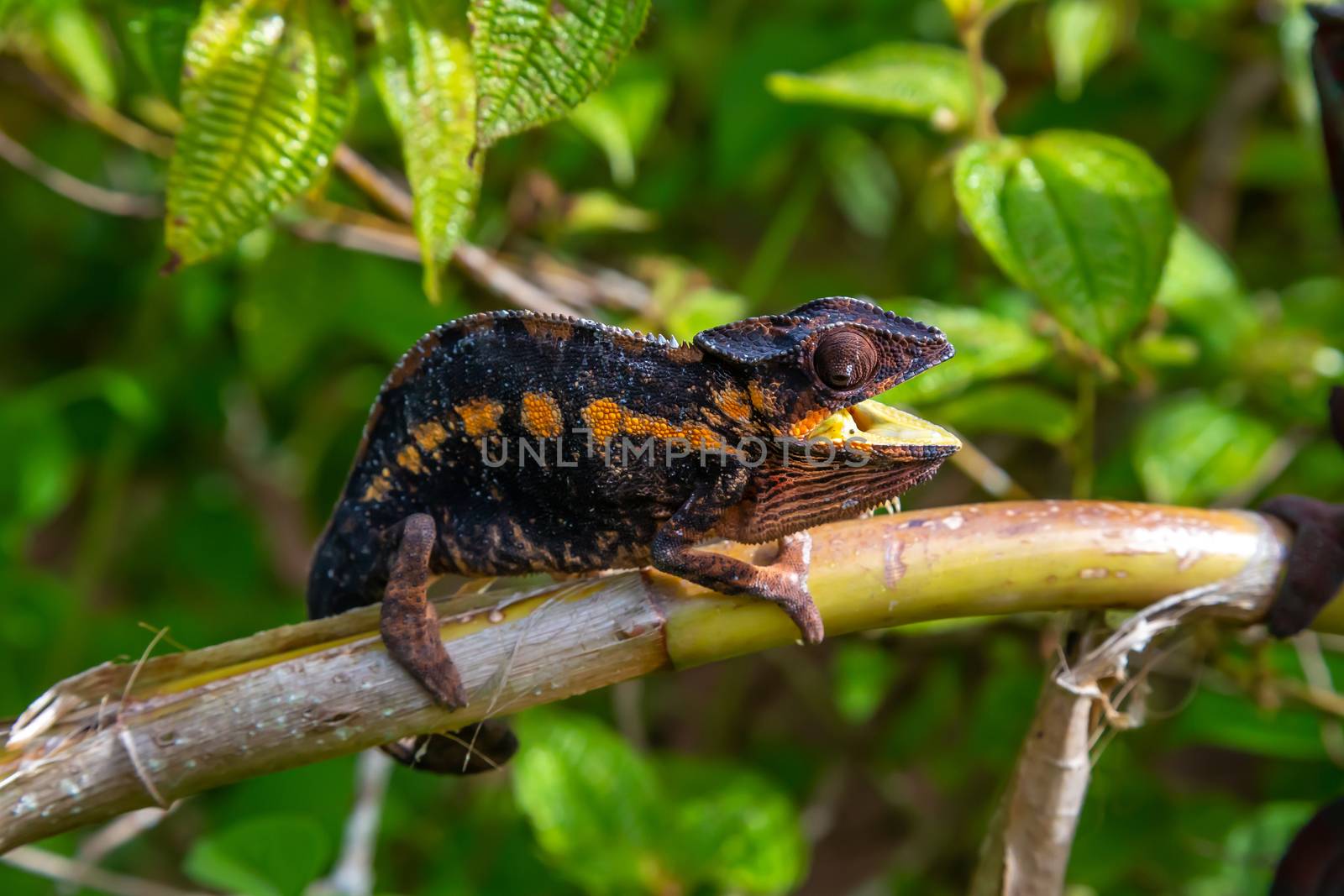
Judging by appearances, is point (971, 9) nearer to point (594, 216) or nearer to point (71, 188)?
point (594, 216)

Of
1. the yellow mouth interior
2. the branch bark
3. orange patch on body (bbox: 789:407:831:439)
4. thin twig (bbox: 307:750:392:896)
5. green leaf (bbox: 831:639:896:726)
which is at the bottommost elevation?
green leaf (bbox: 831:639:896:726)

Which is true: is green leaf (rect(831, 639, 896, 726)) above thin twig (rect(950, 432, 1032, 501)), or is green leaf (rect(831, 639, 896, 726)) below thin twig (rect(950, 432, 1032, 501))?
below

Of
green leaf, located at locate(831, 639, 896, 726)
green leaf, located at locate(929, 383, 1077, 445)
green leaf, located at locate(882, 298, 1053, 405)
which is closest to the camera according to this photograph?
green leaf, located at locate(882, 298, 1053, 405)

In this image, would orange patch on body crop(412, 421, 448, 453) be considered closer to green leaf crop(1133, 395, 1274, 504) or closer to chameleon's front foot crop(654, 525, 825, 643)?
chameleon's front foot crop(654, 525, 825, 643)

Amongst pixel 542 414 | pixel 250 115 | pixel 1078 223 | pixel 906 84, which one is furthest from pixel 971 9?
pixel 250 115

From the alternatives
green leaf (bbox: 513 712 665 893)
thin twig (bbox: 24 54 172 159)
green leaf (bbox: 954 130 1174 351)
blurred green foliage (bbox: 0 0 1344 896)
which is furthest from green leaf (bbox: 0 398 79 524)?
green leaf (bbox: 954 130 1174 351)

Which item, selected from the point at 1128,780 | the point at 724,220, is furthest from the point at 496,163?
the point at 1128,780
